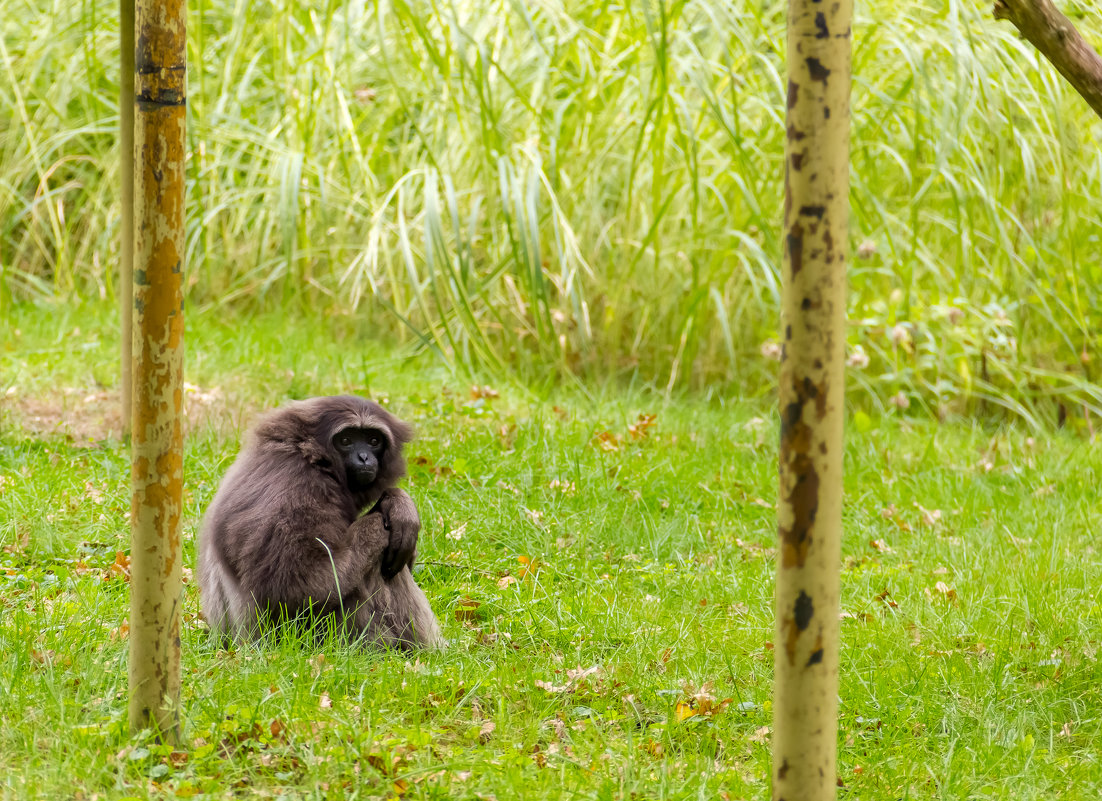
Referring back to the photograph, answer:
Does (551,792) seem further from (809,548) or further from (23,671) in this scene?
(23,671)

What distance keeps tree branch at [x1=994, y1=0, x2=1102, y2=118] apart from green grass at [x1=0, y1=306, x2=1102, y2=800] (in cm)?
186

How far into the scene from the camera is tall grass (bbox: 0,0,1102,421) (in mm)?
7227

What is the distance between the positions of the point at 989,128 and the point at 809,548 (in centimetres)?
637

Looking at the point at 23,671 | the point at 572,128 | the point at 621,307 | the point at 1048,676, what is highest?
the point at 572,128

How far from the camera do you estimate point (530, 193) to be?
6586 mm

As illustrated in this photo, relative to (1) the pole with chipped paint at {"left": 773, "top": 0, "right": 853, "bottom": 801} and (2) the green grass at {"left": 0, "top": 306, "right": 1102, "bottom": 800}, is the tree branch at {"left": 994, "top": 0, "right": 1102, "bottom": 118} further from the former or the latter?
(2) the green grass at {"left": 0, "top": 306, "right": 1102, "bottom": 800}

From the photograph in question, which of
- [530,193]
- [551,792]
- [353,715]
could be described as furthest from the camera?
[530,193]

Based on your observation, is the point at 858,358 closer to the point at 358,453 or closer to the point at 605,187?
the point at 605,187

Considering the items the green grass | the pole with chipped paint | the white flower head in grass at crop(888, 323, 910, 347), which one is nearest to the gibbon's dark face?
the green grass

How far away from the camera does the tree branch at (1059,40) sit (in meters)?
3.11

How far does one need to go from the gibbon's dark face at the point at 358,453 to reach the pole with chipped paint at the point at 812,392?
1954 millimetres

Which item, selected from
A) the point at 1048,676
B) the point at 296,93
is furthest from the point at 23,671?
the point at 296,93

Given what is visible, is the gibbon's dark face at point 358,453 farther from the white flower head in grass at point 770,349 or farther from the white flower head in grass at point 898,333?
the white flower head in grass at point 898,333

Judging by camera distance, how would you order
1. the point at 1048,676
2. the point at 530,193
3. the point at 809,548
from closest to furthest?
the point at 809,548 → the point at 1048,676 → the point at 530,193
